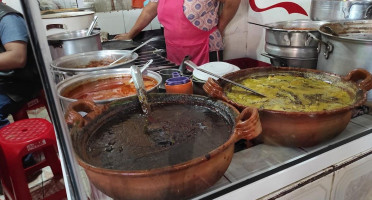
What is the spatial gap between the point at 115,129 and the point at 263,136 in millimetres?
549

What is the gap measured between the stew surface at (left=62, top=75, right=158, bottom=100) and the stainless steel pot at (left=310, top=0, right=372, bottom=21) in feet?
4.80

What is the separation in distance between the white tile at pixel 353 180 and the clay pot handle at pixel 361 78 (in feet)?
1.01

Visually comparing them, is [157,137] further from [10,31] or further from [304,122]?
[10,31]

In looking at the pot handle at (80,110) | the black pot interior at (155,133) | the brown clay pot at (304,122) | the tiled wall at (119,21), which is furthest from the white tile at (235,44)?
the pot handle at (80,110)

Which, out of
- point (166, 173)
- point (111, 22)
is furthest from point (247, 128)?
point (111, 22)

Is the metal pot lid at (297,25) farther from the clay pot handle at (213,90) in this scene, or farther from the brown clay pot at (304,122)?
the clay pot handle at (213,90)

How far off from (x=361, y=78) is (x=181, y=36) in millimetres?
1884

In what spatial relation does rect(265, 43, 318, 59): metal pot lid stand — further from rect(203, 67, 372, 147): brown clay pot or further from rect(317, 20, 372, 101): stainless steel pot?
rect(203, 67, 372, 147): brown clay pot

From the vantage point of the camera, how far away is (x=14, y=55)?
2.34m

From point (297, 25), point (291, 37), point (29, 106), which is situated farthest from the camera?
point (29, 106)

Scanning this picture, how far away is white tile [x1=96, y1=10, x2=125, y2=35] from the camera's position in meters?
3.77

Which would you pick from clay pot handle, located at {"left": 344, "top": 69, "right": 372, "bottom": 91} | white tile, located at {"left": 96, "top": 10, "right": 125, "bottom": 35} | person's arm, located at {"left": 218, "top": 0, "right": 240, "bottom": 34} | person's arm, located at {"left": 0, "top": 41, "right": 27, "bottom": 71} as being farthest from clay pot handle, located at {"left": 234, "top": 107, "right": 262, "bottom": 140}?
white tile, located at {"left": 96, "top": 10, "right": 125, "bottom": 35}

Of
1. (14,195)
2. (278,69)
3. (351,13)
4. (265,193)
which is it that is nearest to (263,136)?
(265,193)

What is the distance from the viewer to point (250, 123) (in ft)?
2.68
